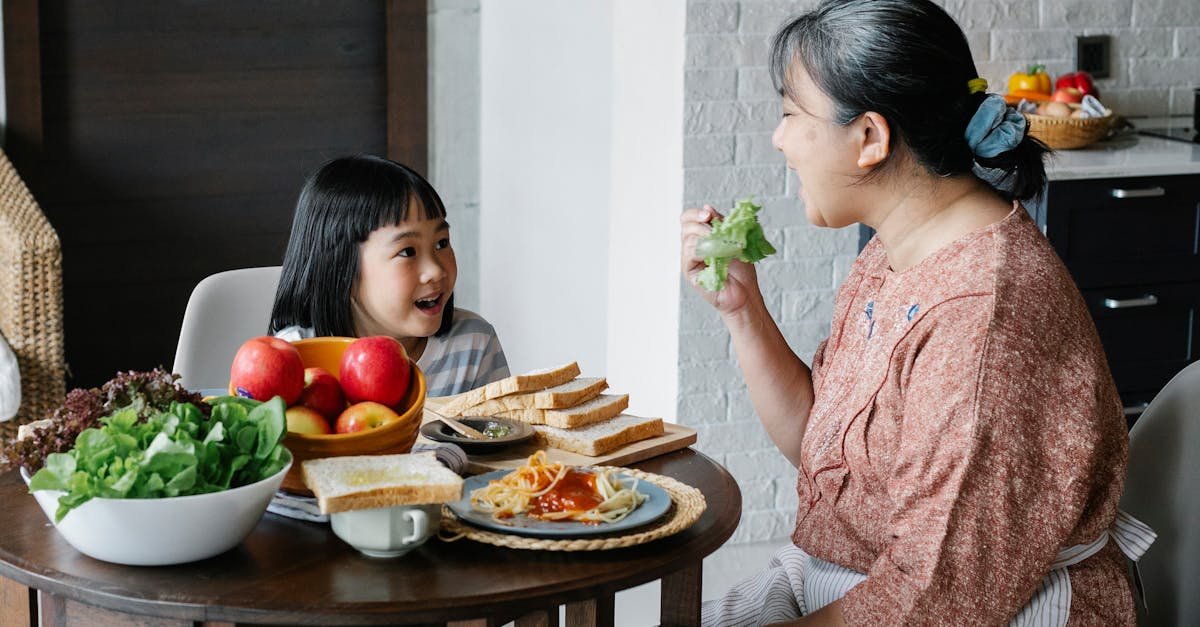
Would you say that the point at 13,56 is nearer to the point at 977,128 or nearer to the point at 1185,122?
the point at 977,128

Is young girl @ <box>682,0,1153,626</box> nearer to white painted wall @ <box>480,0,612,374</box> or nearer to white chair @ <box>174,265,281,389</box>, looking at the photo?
white chair @ <box>174,265,281,389</box>

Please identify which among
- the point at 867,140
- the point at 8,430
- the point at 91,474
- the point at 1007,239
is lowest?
the point at 8,430

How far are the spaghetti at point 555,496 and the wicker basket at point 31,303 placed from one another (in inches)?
71.0

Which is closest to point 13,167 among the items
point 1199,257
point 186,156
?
point 186,156

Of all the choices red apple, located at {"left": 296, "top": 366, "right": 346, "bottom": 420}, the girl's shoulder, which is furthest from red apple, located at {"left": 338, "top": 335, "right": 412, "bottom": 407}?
the girl's shoulder

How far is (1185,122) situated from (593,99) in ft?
5.10

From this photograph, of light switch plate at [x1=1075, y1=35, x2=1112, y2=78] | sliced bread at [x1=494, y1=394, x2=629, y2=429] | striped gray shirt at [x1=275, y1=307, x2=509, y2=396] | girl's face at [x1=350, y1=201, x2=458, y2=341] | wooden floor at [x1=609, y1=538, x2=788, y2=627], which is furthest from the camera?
light switch plate at [x1=1075, y1=35, x2=1112, y2=78]

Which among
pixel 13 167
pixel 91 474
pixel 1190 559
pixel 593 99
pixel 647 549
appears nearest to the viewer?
pixel 91 474

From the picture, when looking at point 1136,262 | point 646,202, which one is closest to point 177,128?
point 646,202

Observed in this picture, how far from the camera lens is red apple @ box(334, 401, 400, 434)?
59.6 inches

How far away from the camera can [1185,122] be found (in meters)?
3.74

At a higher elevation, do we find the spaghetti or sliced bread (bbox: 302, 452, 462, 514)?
sliced bread (bbox: 302, 452, 462, 514)

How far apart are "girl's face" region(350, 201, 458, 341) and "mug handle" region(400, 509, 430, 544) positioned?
789 millimetres

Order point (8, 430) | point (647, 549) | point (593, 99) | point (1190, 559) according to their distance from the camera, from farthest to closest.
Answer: point (593, 99), point (8, 430), point (1190, 559), point (647, 549)
